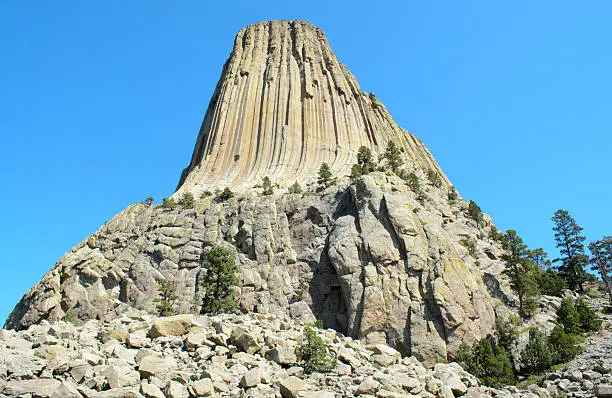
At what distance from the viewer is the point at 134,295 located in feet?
178

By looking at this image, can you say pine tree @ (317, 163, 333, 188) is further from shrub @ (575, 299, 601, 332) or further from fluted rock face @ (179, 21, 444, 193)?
shrub @ (575, 299, 601, 332)

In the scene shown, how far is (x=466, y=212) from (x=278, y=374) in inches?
2134

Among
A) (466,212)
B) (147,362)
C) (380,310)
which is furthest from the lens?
(466,212)

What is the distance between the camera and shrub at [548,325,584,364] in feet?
149

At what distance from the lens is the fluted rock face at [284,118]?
7819cm

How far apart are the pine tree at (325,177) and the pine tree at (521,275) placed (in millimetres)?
23612

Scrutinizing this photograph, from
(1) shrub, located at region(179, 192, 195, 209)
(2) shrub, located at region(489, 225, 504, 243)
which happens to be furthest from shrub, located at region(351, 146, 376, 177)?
(1) shrub, located at region(179, 192, 195, 209)

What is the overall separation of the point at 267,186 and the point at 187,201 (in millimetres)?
10690

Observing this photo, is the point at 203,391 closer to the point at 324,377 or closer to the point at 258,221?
the point at 324,377

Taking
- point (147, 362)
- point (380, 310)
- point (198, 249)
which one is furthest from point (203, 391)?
point (198, 249)

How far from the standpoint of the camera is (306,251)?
57969mm

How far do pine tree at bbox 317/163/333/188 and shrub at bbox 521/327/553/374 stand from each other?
3059 centimetres

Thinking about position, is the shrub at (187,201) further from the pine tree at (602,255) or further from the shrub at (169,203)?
the pine tree at (602,255)

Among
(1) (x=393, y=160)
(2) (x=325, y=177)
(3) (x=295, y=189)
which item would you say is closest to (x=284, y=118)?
(2) (x=325, y=177)
